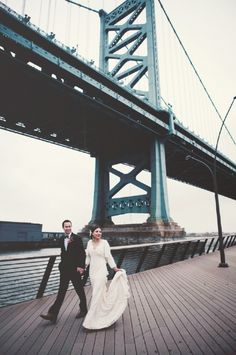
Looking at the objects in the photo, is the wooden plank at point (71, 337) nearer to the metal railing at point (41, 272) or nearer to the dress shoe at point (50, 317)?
the dress shoe at point (50, 317)

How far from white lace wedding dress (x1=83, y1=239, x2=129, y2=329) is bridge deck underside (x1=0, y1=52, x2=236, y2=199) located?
16.8 meters

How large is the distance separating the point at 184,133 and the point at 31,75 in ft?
68.2

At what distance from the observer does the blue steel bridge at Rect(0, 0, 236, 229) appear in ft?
57.3

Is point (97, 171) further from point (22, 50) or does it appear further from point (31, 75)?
point (22, 50)

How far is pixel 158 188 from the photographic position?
2705 centimetres

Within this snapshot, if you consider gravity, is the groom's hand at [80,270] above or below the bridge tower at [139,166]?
below

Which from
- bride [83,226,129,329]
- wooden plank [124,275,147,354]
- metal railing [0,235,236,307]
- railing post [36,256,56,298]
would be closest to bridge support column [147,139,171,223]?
metal railing [0,235,236,307]

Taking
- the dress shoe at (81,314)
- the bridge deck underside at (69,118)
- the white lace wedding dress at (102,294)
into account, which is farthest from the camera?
the bridge deck underside at (69,118)

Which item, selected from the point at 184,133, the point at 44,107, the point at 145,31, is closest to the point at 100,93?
the point at 44,107

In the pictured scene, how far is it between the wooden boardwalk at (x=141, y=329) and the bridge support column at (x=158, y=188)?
20037mm

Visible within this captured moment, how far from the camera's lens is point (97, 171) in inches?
1302

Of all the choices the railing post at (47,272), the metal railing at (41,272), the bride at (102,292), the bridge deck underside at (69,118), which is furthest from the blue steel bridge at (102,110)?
the bride at (102,292)

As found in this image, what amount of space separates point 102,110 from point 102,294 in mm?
20718

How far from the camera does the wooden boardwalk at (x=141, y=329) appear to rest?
292 cm
